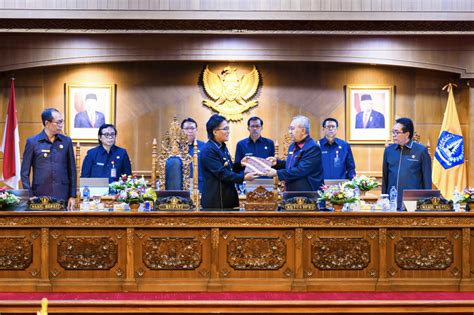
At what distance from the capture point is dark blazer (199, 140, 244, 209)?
19.9 feet

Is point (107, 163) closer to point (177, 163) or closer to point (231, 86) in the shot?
point (177, 163)

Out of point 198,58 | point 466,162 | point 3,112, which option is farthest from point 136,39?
point 466,162

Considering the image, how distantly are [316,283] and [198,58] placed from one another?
4809mm

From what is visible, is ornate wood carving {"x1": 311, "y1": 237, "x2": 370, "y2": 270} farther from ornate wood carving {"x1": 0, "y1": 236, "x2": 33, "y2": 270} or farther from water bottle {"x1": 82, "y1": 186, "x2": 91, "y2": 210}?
ornate wood carving {"x1": 0, "y1": 236, "x2": 33, "y2": 270}

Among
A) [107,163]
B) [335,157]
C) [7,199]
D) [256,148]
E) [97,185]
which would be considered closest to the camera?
[7,199]

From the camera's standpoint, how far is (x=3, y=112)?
10031 millimetres

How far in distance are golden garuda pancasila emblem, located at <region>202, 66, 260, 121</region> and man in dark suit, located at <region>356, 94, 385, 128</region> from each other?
155 centimetres

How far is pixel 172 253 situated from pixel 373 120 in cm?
530

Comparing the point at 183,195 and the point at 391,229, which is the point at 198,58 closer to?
the point at 183,195

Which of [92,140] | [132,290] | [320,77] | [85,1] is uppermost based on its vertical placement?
[85,1]

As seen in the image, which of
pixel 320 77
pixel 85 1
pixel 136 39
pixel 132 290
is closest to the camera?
pixel 132 290

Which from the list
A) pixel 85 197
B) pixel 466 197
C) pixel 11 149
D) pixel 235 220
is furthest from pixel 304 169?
pixel 11 149

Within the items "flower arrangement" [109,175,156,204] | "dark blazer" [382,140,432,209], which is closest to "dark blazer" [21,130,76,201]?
"flower arrangement" [109,175,156,204]

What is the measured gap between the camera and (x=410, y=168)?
6684 millimetres
